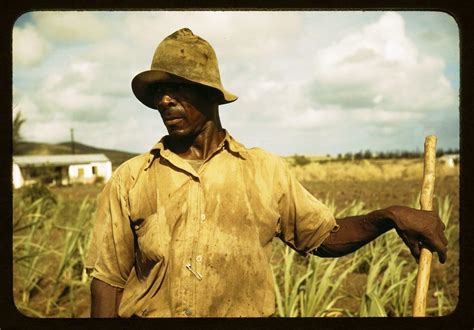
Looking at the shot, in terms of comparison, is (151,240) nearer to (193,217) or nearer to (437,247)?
(193,217)

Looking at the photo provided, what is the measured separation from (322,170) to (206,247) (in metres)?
19.2

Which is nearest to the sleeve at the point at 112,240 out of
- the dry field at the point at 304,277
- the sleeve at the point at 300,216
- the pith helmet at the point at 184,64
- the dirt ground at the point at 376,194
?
the pith helmet at the point at 184,64

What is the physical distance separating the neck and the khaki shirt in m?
0.03

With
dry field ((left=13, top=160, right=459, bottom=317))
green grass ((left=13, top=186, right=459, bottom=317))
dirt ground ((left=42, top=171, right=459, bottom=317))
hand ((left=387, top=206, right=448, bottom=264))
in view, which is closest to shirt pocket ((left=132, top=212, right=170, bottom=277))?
hand ((left=387, top=206, right=448, bottom=264))

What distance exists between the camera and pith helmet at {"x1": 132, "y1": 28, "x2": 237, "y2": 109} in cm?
192

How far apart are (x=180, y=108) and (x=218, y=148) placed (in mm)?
189

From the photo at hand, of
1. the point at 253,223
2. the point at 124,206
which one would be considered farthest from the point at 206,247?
the point at 124,206

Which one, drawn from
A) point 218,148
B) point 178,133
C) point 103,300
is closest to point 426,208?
point 218,148

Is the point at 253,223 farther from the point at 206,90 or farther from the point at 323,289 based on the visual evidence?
the point at 323,289

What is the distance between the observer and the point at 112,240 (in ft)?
6.51

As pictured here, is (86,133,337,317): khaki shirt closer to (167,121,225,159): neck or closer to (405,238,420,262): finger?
(167,121,225,159): neck
